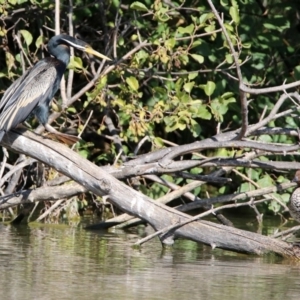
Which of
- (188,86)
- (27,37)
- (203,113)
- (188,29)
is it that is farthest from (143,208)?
(27,37)

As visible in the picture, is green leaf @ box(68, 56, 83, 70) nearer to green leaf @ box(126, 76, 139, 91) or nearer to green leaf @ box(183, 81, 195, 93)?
green leaf @ box(126, 76, 139, 91)

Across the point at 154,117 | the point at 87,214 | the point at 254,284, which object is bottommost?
the point at 254,284

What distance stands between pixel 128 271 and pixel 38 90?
83.8 inches

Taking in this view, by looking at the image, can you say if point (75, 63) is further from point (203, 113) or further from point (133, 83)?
point (203, 113)

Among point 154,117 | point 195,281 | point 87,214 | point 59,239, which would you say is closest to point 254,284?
point 195,281

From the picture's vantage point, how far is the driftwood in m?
6.84

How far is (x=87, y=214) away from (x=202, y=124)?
1525mm

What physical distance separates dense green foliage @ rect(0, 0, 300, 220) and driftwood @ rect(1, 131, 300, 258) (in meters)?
1.59

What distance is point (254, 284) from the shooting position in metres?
5.78

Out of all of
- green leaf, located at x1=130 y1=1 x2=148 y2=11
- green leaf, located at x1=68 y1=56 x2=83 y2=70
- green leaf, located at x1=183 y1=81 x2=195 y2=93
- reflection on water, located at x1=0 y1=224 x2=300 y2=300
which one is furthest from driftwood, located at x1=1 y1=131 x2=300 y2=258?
green leaf, located at x1=130 y1=1 x2=148 y2=11

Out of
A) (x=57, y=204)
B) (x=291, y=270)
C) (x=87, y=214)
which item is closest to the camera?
(x=291, y=270)

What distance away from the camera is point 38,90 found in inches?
301

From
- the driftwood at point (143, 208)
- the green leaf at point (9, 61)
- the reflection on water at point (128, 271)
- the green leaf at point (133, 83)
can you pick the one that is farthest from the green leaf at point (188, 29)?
the driftwood at point (143, 208)

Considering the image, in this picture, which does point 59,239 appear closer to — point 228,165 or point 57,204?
point 57,204
